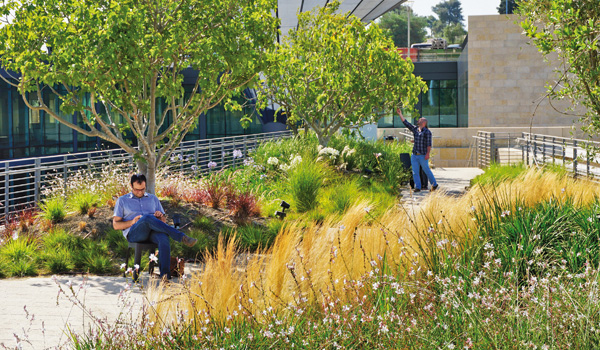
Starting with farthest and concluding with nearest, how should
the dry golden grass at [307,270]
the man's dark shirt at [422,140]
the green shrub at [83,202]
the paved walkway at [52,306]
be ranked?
the man's dark shirt at [422,140] < the green shrub at [83,202] < the paved walkway at [52,306] < the dry golden grass at [307,270]

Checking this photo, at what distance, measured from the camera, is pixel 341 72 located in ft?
61.8

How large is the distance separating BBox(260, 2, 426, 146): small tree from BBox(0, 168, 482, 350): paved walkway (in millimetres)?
10789

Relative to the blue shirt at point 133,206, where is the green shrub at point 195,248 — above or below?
below

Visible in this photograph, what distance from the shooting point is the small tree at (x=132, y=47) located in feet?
30.1

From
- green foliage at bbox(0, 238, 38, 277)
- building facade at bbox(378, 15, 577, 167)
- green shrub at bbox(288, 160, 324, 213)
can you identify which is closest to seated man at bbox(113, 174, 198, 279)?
green foliage at bbox(0, 238, 38, 277)

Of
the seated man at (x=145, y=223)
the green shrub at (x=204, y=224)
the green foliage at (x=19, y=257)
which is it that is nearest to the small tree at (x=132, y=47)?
the green shrub at (x=204, y=224)

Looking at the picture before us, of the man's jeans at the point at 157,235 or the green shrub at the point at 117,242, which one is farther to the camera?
the green shrub at the point at 117,242

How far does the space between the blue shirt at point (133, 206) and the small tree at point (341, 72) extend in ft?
Answer: 32.2

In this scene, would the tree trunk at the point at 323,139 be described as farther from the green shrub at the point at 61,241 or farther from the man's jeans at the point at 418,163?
the green shrub at the point at 61,241

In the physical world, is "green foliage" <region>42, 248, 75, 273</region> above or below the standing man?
below

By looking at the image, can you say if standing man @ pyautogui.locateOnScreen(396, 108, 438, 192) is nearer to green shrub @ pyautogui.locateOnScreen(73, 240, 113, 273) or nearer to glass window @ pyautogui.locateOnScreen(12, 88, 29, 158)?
green shrub @ pyautogui.locateOnScreen(73, 240, 113, 273)

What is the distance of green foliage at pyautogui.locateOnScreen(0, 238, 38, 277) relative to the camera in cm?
776

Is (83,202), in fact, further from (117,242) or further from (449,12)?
(449,12)

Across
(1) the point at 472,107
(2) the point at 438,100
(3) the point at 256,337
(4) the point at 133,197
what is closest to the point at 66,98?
(4) the point at 133,197
